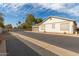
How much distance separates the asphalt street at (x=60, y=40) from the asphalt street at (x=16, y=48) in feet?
0.97

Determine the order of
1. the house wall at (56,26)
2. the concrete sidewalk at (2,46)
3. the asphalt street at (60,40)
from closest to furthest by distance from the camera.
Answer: the concrete sidewalk at (2,46) < the asphalt street at (60,40) < the house wall at (56,26)

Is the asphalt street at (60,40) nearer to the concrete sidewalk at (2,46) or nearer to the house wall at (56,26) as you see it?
the house wall at (56,26)

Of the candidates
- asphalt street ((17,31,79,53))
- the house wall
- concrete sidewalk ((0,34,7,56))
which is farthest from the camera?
the house wall

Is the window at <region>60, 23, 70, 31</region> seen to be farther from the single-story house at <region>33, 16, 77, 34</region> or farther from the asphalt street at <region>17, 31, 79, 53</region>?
the asphalt street at <region>17, 31, 79, 53</region>

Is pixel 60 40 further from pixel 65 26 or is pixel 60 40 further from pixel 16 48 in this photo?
pixel 16 48

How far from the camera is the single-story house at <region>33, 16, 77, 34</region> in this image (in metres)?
6.60

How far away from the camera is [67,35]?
6691 millimetres

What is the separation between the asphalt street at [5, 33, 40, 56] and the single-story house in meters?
0.58

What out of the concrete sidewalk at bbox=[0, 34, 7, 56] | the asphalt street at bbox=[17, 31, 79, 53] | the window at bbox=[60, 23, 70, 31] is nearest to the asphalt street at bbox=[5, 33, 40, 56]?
the concrete sidewalk at bbox=[0, 34, 7, 56]

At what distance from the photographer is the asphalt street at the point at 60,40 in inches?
257

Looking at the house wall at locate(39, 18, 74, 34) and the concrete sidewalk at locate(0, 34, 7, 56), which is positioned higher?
the house wall at locate(39, 18, 74, 34)

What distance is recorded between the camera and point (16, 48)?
21.5 feet

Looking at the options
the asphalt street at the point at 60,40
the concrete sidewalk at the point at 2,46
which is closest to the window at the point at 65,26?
the asphalt street at the point at 60,40

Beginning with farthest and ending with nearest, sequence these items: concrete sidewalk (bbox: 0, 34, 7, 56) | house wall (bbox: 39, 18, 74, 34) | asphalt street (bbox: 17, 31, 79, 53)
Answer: house wall (bbox: 39, 18, 74, 34)
asphalt street (bbox: 17, 31, 79, 53)
concrete sidewalk (bbox: 0, 34, 7, 56)
